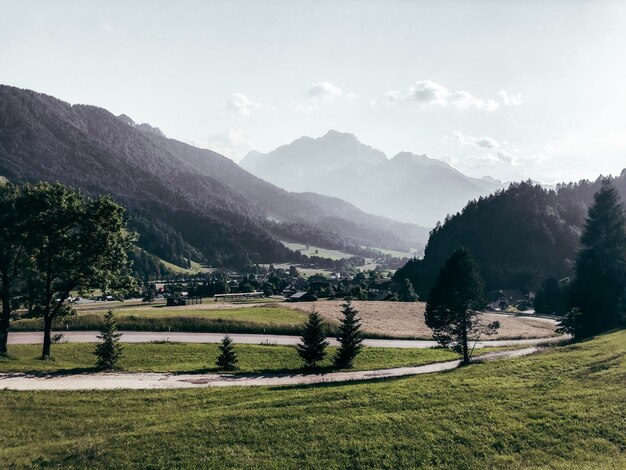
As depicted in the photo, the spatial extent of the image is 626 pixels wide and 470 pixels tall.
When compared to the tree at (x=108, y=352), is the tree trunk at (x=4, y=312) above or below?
above

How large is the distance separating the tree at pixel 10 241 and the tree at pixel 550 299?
501ft

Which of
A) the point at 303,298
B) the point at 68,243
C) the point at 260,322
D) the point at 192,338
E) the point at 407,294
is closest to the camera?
the point at 68,243

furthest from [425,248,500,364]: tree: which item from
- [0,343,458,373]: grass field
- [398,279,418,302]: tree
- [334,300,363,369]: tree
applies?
[398,279,418,302]: tree

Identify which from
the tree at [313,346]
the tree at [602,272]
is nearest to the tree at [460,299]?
the tree at [313,346]

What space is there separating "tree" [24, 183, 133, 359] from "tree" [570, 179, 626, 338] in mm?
67033

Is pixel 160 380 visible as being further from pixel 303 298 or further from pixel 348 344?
pixel 303 298

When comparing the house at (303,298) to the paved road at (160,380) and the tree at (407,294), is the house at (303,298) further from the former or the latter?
the paved road at (160,380)

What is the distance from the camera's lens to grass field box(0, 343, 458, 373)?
144 feet

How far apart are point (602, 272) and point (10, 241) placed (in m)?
78.4

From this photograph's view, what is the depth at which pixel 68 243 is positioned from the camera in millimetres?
45250

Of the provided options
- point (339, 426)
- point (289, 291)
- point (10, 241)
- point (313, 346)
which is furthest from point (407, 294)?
point (339, 426)

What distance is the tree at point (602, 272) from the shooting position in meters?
63.6

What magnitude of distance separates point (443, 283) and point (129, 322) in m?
54.1

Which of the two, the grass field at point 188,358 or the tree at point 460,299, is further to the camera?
the tree at point 460,299
